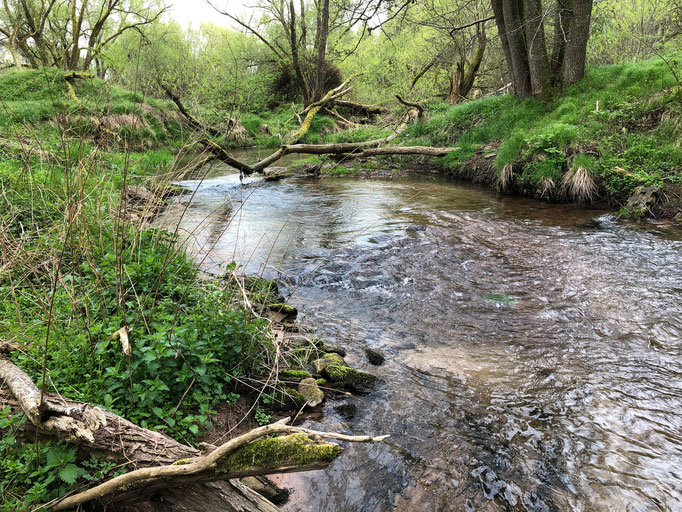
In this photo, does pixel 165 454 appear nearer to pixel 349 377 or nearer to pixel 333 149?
pixel 349 377

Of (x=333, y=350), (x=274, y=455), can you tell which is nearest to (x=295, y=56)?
(x=333, y=350)

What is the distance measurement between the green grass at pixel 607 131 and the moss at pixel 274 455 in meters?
8.07

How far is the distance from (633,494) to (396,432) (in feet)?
4.25

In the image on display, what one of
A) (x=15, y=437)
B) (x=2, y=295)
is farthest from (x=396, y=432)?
(x=2, y=295)

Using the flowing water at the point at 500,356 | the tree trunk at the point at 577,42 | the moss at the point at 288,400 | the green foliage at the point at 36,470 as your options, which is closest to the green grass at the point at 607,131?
the tree trunk at the point at 577,42

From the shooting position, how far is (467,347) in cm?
359

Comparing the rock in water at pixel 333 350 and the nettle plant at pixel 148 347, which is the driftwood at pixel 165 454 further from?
the rock in water at pixel 333 350

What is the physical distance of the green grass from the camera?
288 inches

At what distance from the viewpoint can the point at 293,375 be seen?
116 inches

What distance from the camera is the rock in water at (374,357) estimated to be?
335cm

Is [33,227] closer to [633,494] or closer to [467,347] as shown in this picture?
[467,347]

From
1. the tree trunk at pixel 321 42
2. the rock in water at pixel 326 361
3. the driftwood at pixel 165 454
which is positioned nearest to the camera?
the driftwood at pixel 165 454

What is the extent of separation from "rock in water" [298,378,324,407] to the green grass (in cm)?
731

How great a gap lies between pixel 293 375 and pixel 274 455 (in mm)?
1495
